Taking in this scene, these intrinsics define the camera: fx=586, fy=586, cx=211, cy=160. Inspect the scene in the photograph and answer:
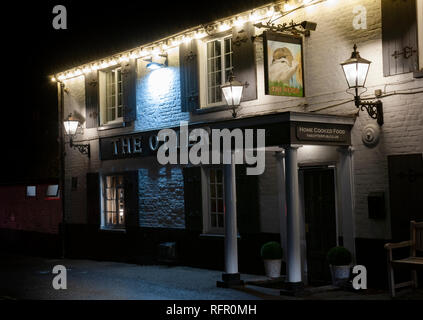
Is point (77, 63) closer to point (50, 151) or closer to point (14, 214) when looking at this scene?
point (50, 151)

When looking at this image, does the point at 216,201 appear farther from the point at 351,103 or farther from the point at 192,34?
the point at 351,103

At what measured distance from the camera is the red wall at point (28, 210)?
18.9m

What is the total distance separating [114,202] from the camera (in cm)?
1666

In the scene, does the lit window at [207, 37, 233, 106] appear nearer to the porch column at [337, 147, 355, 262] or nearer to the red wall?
the porch column at [337, 147, 355, 262]

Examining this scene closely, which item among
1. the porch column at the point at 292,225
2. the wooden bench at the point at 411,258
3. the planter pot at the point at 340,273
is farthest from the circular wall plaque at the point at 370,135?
the planter pot at the point at 340,273

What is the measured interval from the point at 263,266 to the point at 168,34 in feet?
19.8

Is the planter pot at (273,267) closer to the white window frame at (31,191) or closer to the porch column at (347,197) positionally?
the porch column at (347,197)

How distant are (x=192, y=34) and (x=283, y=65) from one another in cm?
388

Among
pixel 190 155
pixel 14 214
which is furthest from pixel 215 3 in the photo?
pixel 14 214

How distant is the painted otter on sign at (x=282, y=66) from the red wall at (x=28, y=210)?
10531mm

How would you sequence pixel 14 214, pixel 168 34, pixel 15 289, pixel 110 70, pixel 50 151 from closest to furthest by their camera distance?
pixel 15 289 < pixel 168 34 < pixel 110 70 < pixel 50 151 < pixel 14 214

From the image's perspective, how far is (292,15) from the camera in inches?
459

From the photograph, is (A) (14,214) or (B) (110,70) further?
(A) (14,214)

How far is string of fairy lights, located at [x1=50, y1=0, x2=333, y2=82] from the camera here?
11.7 metres
